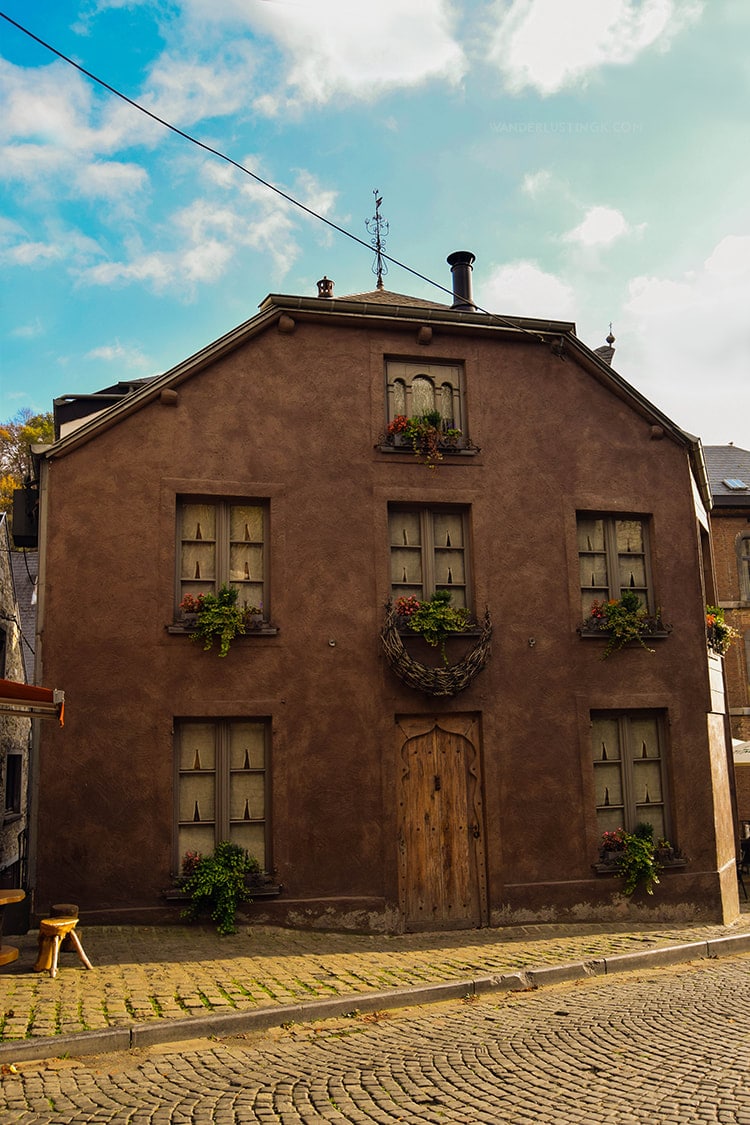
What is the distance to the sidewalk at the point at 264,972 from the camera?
7.58m

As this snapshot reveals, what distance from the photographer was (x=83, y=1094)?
623 cm

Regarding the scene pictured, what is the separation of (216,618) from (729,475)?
1999 centimetres

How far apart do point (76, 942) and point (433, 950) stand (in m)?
3.94

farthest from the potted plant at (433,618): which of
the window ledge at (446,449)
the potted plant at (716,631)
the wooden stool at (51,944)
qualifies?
the wooden stool at (51,944)

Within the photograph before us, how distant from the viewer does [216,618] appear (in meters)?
11.9

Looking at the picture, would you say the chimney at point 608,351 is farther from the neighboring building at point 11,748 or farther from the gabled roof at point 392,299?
the neighboring building at point 11,748

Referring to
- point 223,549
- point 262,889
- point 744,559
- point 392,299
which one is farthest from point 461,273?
point 744,559

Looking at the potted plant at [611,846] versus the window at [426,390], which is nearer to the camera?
the potted plant at [611,846]

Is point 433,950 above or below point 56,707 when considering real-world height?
below

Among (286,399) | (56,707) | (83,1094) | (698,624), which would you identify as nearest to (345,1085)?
(83,1094)

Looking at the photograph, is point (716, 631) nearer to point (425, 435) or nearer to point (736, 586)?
point (425, 435)

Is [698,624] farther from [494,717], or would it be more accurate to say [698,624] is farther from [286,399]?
[286,399]

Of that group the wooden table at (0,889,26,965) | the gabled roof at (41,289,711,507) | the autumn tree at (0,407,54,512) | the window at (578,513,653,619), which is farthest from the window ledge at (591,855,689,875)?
the autumn tree at (0,407,54,512)

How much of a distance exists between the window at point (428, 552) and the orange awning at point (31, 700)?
4870 mm
